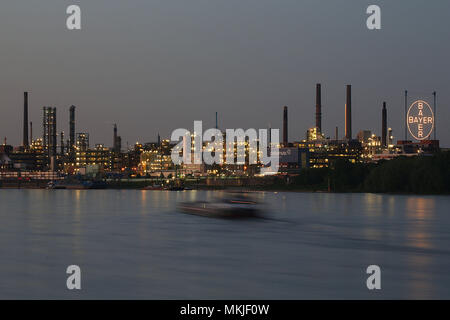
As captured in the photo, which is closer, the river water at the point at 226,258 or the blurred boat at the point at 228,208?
the river water at the point at 226,258

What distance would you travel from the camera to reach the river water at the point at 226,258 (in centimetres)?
3462

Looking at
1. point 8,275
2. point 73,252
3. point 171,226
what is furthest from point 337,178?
point 8,275

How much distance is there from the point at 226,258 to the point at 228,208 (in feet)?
142

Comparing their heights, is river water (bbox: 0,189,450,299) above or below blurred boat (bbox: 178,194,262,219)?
below

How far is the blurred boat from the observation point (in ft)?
290

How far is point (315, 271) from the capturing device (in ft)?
135

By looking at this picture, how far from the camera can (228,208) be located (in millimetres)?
90875

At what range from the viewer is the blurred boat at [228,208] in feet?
290

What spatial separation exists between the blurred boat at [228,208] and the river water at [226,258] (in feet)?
13.2

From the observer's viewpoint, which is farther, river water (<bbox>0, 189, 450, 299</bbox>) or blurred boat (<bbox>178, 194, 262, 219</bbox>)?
blurred boat (<bbox>178, 194, 262, 219</bbox>)

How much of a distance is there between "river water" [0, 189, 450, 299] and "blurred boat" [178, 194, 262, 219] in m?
4.01

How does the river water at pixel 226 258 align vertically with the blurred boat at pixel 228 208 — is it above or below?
below
